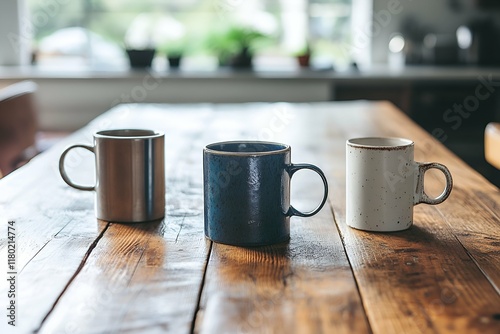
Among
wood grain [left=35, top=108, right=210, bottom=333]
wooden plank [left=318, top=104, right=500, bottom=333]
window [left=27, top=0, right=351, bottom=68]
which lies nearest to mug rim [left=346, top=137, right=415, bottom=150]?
wooden plank [left=318, top=104, right=500, bottom=333]

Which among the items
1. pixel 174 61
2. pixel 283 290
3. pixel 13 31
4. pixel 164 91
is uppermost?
pixel 13 31

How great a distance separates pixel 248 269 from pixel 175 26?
3.64 m

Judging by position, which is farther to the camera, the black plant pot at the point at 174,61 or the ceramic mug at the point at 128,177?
the black plant pot at the point at 174,61

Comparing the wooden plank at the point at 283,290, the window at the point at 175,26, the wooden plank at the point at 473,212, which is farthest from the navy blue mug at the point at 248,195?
the window at the point at 175,26

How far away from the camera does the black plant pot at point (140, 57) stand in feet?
12.9

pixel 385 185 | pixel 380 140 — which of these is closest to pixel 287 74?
pixel 380 140

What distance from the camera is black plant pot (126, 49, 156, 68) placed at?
12.9 feet

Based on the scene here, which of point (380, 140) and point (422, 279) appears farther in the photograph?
point (380, 140)

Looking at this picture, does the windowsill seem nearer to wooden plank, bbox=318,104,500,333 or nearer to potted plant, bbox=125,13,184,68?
potted plant, bbox=125,13,184,68

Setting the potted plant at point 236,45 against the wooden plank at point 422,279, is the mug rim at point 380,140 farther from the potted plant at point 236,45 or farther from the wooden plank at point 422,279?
the potted plant at point 236,45

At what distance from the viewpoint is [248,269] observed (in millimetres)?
792

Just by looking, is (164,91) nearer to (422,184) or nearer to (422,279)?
(422,184)

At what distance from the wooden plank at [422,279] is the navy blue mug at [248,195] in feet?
0.33

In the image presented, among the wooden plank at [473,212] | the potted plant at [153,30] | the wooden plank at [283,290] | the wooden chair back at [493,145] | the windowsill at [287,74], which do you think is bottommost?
the wooden plank at [283,290]
